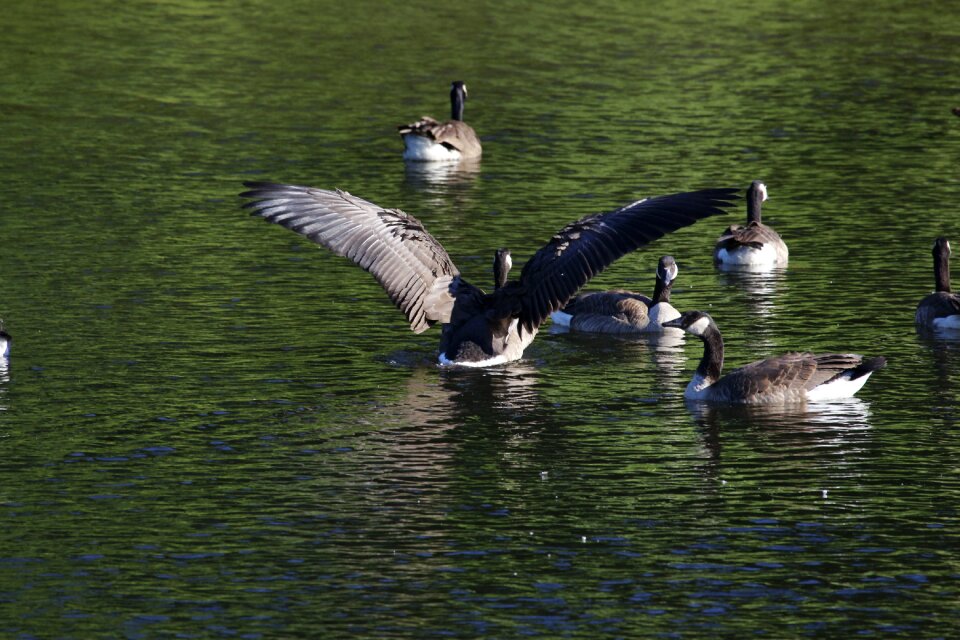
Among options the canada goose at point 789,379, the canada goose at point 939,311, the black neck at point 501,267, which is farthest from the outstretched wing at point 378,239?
the canada goose at point 939,311

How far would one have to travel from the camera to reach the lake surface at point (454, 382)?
1315 cm

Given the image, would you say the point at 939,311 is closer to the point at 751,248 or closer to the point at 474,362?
the point at 751,248

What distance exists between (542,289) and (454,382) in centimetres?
138

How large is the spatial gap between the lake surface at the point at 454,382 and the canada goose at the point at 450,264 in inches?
18.4

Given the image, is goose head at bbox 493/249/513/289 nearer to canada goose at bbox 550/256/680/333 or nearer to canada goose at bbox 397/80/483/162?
canada goose at bbox 550/256/680/333

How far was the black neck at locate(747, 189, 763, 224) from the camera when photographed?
88.0 feet

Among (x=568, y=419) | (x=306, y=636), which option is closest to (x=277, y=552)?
(x=306, y=636)

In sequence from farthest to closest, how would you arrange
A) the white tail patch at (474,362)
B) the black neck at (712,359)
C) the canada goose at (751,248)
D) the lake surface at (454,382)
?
the canada goose at (751,248), the white tail patch at (474,362), the black neck at (712,359), the lake surface at (454,382)

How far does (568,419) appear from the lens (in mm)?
17766

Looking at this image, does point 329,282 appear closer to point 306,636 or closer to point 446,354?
point 446,354

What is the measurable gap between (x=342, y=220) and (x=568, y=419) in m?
3.76

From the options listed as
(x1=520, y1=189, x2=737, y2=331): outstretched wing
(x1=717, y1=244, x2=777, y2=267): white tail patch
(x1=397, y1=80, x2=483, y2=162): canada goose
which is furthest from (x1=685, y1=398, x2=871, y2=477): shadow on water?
(x1=397, y1=80, x2=483, y2=162): canada goose

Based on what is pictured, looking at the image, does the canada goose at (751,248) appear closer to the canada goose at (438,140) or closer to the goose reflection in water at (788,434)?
the goose reflection in water at (788,434)

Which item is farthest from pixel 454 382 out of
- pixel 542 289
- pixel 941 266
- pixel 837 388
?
pixel 941 266
